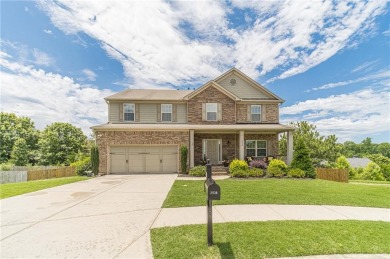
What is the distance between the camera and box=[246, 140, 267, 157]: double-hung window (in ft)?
59.7

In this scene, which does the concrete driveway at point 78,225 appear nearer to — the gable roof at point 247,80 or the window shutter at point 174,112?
the window shutter at point 174,112

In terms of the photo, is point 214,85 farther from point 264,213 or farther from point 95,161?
point 264,213

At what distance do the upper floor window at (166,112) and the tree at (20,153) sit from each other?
2685 cm

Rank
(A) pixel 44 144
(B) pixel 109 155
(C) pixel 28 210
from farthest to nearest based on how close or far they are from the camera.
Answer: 1. (A) pixel 44 144
2. (B) pixel 109 155
3. (C) pixel 28 210

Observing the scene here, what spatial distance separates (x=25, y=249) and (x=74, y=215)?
6.37 feet

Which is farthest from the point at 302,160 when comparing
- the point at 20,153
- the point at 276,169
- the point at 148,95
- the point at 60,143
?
the point at 20,153

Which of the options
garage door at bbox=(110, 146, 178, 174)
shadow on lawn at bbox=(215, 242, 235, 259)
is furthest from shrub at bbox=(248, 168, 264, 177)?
shadow on lawn at bbox=(215, 242, 235, 259)

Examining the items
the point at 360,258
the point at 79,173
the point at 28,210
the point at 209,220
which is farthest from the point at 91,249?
the point at 79,173

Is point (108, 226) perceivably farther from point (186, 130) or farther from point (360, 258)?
point (186, 130)

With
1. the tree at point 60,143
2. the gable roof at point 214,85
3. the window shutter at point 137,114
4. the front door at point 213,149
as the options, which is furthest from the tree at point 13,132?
the front door at point 213,149

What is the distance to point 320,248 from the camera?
3.86 m

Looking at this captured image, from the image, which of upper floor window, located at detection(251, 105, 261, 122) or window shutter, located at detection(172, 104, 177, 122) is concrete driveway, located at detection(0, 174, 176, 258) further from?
upper floor window, located at detection(251, 105, 261, 122)

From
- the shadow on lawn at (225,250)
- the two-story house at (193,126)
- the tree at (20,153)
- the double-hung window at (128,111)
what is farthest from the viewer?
the tree at (20,153)

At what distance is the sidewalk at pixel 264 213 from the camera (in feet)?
17.8
